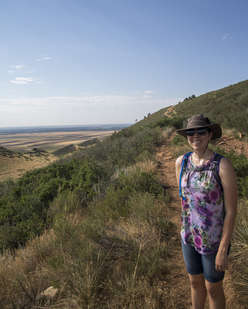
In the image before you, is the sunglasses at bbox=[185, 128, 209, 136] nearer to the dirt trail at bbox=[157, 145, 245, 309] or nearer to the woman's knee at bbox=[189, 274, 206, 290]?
the woman's knee at bbox=[189, 274, 206, 290]

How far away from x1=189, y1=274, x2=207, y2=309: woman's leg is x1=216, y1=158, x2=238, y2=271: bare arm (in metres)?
0.39

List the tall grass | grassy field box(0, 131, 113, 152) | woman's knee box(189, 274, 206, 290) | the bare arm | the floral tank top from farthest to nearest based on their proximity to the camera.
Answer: grassy field box(0, 131, 113, 152) < the tall grass < woman's knee box(189, 274, 206, 290) < the floral tank top < the bare arm

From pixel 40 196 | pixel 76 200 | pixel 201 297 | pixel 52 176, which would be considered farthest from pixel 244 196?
pixel 52 176

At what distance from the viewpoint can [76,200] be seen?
548cm

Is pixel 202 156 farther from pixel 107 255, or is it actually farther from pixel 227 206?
pixel 107 255

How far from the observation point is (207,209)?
1.77 metres

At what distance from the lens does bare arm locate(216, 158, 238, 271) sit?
A: 5.27 ft

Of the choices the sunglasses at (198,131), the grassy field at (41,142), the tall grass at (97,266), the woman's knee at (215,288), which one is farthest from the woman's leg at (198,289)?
the grassy field at (41,142)

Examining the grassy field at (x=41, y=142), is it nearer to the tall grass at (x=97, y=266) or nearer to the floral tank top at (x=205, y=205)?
the tall grass at (x=97, y=266)

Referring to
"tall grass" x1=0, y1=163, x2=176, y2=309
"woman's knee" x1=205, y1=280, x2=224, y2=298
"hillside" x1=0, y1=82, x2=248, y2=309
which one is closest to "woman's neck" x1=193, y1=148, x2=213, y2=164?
"woman's knee" x1=205, y1=280, x2=224, y2=298

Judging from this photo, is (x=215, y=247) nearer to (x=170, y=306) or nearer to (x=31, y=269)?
(x=170, y=306)

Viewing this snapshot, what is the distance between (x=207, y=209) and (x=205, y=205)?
0.04 meters

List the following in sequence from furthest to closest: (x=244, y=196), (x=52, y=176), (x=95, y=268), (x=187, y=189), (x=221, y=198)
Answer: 1. (x=52, y=176)
2. (x=244, y=196)
3. (x=95, y=268)
4. (x=187, y=189)
5. (x=221, y=198)

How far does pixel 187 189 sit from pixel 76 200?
4.15 meters
